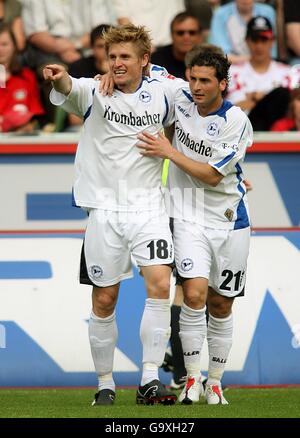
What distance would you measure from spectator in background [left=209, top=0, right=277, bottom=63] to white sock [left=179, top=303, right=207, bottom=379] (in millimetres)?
6549

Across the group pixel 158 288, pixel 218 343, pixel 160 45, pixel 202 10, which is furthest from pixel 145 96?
pixel 202 10

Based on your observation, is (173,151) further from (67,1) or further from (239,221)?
(67,1)

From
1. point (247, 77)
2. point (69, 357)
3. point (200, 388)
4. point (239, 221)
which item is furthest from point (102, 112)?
point (247, 77)

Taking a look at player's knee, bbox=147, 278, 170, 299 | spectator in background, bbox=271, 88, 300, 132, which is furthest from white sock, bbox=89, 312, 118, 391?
spectator in background, bbox=271, 88, 300, 132

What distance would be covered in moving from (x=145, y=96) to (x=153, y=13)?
20.7 ft

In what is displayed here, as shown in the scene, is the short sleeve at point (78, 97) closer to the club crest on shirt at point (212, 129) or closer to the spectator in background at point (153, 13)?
the club crest on shirt at point (212, 129)

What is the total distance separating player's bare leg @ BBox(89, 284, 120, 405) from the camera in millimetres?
8586

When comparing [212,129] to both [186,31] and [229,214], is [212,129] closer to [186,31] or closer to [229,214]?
[229,214]

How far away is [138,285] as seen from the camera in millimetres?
10758

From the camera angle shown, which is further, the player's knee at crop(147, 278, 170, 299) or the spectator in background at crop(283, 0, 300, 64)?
the spectator in background at crop(283, 0, 300, 64)

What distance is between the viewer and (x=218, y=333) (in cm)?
892

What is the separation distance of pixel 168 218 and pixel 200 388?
4.05ft

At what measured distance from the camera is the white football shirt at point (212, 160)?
8609mm

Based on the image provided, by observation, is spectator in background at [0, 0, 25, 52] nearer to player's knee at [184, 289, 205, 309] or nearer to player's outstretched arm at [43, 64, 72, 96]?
player's outstretched arm at [43, 64, 72, 96]
